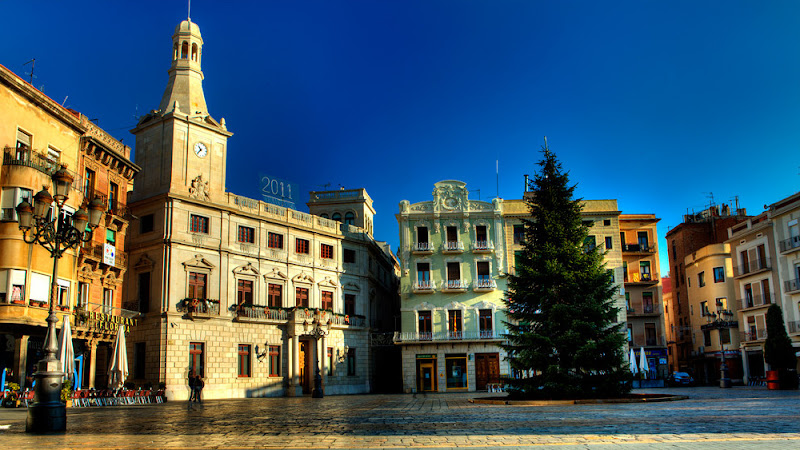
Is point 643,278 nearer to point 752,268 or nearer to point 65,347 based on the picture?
point 752,268

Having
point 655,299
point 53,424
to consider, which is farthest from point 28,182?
point 655,299

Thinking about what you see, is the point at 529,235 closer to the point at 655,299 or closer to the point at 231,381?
the point at 231,381

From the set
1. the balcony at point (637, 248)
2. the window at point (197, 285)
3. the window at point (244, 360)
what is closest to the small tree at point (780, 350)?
the balcony at point (637, 248)

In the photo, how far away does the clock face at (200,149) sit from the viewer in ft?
142

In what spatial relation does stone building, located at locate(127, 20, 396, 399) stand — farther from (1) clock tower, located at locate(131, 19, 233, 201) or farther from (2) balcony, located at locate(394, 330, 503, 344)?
(2) balcony, located at locate(394, 330, 503, 344)

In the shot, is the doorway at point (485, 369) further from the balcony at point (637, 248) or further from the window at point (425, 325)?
the balcony at point (637, 248)

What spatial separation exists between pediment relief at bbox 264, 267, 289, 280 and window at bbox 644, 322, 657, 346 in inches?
1241

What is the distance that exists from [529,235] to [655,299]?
32.9 meters

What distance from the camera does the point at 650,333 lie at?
188 feet

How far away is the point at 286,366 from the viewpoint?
147 feet

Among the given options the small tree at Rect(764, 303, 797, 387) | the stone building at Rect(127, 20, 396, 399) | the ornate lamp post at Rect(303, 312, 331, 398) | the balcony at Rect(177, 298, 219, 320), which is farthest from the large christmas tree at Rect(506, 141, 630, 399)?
the balcony at Rect(177, 298, 219, 320)

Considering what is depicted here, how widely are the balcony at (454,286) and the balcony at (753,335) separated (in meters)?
23.3

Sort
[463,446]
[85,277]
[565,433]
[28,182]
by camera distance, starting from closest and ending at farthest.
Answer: [463,446] → [565,433] → [28,182] → [85,277]

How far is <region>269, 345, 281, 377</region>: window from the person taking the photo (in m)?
44.1
